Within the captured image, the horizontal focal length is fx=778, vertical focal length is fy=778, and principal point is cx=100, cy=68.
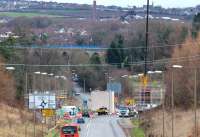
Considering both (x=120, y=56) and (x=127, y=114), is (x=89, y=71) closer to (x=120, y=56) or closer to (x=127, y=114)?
(x=120, y=56)

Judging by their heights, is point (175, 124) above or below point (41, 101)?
below

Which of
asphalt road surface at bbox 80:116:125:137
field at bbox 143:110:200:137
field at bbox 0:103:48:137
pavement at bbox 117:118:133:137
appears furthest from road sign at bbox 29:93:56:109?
field at bbox 143:110:200:137

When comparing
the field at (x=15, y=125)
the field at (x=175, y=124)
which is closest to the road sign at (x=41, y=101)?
the field at (x=15, y=125)

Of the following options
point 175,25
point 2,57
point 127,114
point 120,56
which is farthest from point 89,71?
point 2,57

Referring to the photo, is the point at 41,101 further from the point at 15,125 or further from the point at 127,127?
the point at 127,127

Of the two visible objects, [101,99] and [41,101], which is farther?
[101,99]

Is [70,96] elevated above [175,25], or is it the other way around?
[175,25]

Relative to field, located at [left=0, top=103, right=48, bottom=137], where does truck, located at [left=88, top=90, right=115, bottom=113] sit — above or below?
below

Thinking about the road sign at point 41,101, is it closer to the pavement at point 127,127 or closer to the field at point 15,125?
the field at point 15,125

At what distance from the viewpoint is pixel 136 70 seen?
116000 millimetres

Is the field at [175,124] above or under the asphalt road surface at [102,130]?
Result: above

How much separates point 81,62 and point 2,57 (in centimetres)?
5602

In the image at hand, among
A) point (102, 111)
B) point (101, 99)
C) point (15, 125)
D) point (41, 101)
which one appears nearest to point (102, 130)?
point (15, 125)

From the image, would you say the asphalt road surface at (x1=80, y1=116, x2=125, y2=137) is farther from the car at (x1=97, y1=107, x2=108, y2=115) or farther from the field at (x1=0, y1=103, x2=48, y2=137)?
the car at (x1=97, y1=107, x2=108, y2=115)
